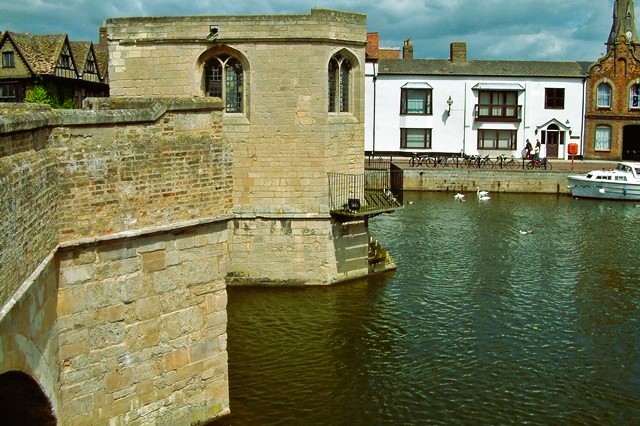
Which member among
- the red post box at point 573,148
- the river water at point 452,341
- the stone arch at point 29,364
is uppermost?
the red post box at point 573,148

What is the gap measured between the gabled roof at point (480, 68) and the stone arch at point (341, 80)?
32170 mm

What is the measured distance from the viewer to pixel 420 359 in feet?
56.7

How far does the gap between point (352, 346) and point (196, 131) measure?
7479mm

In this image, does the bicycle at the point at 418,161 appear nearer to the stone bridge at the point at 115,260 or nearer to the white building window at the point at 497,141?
the white building window at the point at 497,141

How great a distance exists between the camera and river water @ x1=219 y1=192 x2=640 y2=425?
1486cm

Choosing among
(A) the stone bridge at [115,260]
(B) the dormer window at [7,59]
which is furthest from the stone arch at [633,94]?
(A) the stone bridge at [115,260]

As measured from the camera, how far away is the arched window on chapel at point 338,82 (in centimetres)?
2252

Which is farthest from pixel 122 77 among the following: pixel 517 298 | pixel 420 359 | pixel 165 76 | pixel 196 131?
pixel 517 298

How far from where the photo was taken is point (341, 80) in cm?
2295

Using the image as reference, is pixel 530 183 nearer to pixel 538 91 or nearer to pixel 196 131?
pixel 538 91

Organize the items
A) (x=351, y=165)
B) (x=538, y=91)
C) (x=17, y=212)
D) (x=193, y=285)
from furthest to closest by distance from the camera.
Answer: (x=538, y=91) → (x=351, y=165) → (x=193, y=285) → (x=17, y=212)

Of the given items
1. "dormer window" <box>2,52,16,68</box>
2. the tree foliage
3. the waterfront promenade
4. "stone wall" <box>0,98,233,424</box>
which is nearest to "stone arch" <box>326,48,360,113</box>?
"stone wall" <box>0,98,233,424</box>

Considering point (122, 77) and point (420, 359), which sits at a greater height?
point (122, 77)

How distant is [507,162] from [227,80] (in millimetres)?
33819
